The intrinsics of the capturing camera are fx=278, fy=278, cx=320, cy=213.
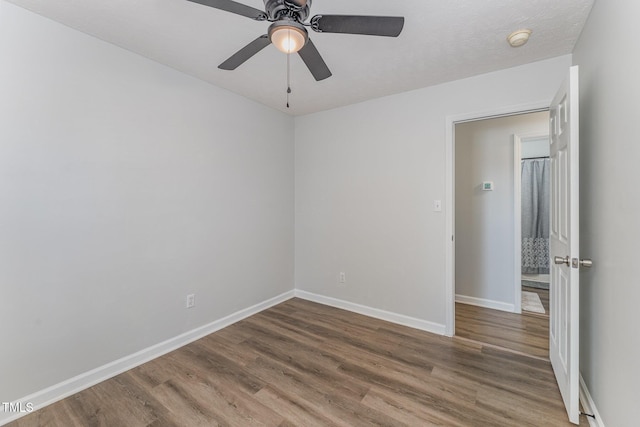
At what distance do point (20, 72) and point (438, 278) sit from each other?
349cm

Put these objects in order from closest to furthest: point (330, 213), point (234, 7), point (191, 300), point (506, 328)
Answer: point (234, 7), point (191, 300), point (506, 328), point (330, 213)

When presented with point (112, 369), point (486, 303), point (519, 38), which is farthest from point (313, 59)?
point (486, 303)

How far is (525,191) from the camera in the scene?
4.80 meters

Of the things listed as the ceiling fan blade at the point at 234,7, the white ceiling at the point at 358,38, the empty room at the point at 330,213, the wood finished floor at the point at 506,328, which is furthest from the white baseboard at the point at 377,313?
the ceiling fan blade at the point at 234,7

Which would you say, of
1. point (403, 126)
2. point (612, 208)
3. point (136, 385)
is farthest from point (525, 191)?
point (136, 385)

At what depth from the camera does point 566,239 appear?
1668mm

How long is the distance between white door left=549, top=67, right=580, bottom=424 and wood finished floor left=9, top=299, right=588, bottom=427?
223 mm

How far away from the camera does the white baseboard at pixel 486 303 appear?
10.6 feet

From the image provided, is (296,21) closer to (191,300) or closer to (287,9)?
(287,9)

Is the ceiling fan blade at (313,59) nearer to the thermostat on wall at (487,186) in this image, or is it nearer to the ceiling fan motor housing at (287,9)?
the ceiling fan motor housing at (287,9)

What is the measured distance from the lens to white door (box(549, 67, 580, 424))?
1.54 m

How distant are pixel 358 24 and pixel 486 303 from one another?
3423mm

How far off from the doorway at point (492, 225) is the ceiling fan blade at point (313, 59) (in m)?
2.05

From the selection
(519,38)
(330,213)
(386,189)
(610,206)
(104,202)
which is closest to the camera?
(610,206)
